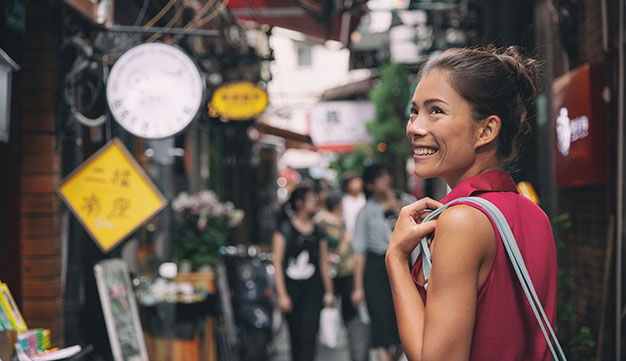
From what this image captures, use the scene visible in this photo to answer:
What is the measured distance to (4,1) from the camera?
466 cm

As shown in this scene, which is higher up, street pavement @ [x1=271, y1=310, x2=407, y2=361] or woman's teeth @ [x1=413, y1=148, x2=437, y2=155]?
woman's teeth @ [x1=413, y1=148, x2=437, y2=155]

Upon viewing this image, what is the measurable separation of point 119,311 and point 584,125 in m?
3.95

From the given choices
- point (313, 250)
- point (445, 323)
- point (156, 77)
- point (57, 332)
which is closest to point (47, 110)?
point (156, 77)

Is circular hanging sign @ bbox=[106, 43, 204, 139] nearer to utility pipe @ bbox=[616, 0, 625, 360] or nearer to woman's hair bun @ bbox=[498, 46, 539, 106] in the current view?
utility pipe @ bbox=[616, 0, 625, 360]

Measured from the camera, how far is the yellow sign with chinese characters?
555 centimetres

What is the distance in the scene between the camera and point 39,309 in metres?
5.51

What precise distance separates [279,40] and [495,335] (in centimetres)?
4658

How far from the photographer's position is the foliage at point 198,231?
8.72 m

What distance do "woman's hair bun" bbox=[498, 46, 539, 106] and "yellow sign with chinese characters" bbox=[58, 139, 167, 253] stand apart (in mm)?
3948

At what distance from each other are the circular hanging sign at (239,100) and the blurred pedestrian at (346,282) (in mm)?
2317

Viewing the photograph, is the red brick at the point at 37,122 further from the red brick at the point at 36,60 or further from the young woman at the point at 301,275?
the young woman at the point at 301,275

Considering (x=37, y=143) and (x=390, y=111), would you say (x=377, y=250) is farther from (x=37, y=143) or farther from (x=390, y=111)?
(x=390, y=111)

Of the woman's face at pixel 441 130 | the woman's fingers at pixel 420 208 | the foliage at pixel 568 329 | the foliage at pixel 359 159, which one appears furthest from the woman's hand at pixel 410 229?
the foliage at pixel 359 159

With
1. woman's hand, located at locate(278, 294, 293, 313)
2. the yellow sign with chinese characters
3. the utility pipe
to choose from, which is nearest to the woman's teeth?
the utility pipe
